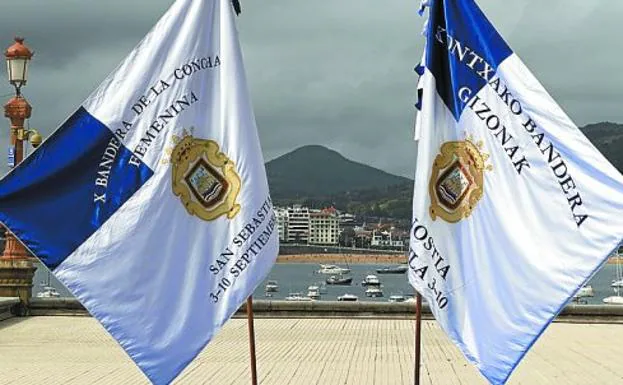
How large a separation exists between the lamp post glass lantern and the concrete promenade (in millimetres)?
5019

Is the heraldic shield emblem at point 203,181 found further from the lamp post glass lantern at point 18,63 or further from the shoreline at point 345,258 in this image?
the shoreline at point 345,258

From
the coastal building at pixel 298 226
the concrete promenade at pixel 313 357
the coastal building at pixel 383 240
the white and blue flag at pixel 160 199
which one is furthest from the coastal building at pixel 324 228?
the white and blue flag at pixel 160 199

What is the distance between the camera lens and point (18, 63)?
24453 mm

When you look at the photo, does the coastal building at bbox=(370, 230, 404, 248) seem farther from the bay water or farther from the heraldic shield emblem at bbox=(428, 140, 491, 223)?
the heraldic shield emblem at bbox=(428, 140, 491, 223)

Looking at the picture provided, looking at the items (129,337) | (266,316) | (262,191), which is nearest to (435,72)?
(262,191)

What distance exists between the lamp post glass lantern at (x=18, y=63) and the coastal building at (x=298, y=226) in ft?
448

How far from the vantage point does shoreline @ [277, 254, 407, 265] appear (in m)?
148

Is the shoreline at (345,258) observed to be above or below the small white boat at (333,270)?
above

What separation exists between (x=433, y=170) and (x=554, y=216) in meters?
1.00

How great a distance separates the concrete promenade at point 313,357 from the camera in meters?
15.1

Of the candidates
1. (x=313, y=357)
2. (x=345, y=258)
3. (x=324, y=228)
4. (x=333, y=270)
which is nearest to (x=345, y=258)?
(x=345, y=258)

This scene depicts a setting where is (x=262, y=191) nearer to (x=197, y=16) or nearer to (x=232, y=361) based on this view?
(x=197, y=16)

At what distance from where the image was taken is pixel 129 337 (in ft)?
30.0

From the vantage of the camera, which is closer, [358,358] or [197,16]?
[197,16]
